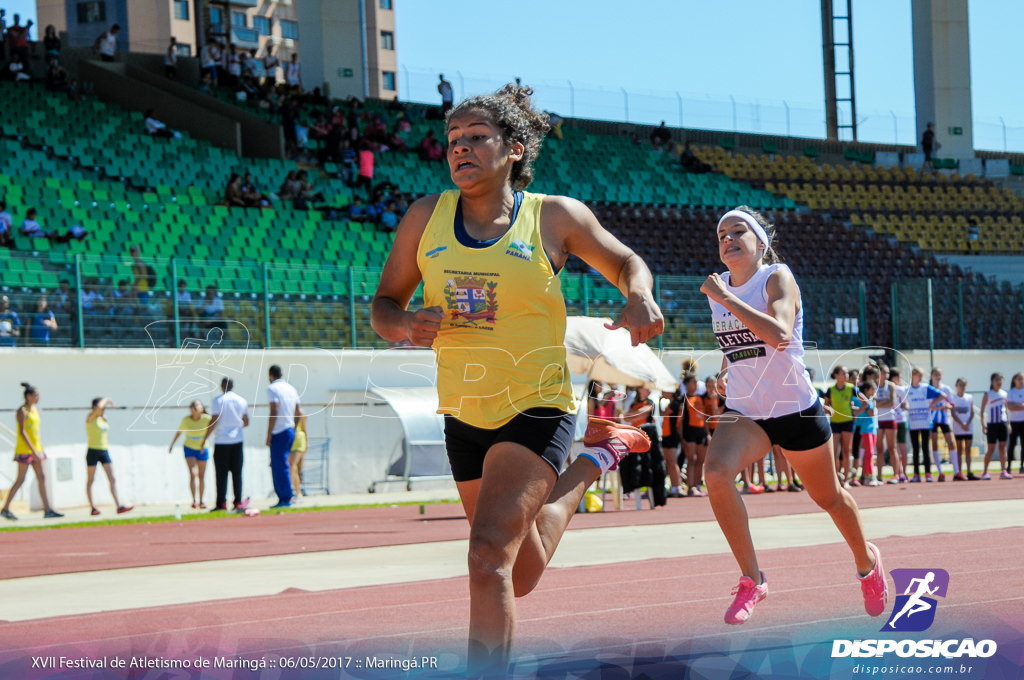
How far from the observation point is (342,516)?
679 inches

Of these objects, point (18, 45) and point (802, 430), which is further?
point (18, 45)

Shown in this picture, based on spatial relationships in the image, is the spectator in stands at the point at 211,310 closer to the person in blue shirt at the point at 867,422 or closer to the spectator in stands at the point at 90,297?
the spectator in stands at the point at 90,297

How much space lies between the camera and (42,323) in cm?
1981

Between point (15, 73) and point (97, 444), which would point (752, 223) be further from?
point (15, 73)

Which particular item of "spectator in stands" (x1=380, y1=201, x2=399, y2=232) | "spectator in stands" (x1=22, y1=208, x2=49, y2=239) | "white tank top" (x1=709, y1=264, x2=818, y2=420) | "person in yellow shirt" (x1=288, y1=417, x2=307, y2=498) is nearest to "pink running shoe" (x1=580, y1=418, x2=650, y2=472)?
"white tank top" (x1=709, y1=264, x2=818, y2=420)

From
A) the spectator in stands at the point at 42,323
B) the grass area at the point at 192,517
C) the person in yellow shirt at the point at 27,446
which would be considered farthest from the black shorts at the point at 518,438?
the spectator in stands at the point at 42,323

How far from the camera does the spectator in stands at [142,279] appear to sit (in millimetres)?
20484

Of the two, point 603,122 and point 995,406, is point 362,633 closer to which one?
point 995,406

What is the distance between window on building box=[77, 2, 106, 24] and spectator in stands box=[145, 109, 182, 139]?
43312mm

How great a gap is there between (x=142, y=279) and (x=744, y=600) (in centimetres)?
1627

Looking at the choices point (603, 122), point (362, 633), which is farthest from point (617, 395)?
point (603, 122)

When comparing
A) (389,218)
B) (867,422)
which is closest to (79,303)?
(389,218)

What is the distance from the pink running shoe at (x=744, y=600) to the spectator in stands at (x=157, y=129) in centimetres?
2619

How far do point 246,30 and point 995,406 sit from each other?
6466 cm
